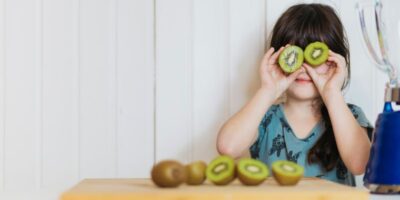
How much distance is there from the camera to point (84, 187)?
89 centimetres

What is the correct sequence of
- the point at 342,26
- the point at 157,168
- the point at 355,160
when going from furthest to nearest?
the point at 342,26
the point at 355,160
the point at 157,168

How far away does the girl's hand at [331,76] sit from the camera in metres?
1.43

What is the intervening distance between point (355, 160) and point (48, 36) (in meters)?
0.76

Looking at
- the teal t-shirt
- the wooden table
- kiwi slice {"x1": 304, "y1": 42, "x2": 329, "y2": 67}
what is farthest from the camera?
the teal t-shirt

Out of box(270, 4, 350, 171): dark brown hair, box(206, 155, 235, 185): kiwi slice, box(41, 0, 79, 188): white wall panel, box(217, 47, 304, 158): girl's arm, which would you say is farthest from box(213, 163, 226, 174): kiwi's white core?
box(41, 0, 79, 188): white wall panel

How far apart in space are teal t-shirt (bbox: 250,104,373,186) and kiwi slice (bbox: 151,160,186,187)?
70 cm

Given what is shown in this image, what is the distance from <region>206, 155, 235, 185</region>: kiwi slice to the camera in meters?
0.90

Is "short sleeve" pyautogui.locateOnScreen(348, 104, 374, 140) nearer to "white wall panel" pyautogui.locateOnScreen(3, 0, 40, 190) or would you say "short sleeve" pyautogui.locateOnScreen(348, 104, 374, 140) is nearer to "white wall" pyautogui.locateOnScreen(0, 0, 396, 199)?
"white wall" pyautogui.locateOnScreen(0, 0, 396, 199)

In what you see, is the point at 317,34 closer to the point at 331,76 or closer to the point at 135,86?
the point at 331,76

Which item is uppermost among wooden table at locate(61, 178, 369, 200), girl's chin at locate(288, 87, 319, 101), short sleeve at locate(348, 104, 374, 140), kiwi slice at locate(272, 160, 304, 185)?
girl's chin at locate(288, 87, 319, 101)

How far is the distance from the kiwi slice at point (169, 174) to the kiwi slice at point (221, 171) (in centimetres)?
5

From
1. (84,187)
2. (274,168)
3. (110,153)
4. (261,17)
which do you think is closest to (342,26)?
(261,17)

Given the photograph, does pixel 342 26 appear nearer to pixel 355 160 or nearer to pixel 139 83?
pixel 355 160

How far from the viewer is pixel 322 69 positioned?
58.3 inches
